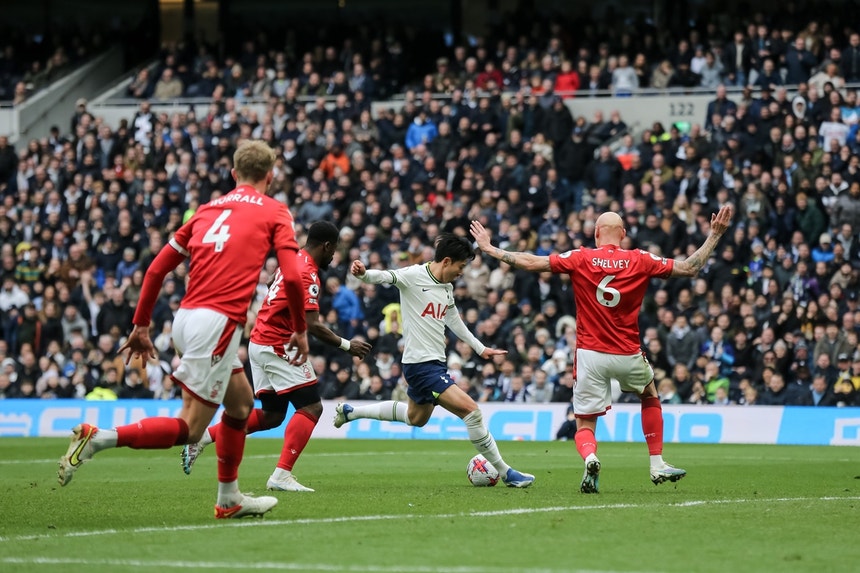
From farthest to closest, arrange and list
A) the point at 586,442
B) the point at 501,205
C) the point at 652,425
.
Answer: the point at 501,205, the point at 652,425, the point at 586,442

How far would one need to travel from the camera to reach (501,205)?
26594 mm

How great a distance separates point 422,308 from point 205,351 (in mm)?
4614

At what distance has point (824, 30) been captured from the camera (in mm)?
29047

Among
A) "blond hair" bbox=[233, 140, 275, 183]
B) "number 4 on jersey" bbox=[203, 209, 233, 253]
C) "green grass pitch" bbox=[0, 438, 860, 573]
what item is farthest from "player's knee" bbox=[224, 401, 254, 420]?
"blond hair" bbox=[233, 140, 275, 183]

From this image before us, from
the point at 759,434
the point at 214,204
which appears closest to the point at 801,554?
the point at 214,204

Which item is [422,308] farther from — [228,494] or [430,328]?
[228,494]

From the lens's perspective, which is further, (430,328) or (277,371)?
(430,328)

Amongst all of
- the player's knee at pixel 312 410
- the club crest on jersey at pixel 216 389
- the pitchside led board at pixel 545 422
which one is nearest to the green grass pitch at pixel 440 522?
the player's knee at pixel 312 410

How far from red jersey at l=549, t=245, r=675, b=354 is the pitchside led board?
982 centimetres

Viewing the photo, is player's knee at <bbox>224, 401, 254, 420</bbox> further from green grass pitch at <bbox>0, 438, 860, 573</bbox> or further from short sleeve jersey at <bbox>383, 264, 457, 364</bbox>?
short sleeve jersey at <bbox>383, 264, 457, 364</bbox>

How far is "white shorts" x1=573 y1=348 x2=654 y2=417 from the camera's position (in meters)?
12.4

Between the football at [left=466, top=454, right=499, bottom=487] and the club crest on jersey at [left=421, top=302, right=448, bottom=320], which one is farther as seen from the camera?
the club crest on jersey at [left=421, top=302, right=448, bottom=320]

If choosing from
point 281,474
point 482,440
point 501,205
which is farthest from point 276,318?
point 501,205

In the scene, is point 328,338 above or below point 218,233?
below
